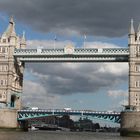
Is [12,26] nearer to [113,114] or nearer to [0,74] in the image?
[0,74]

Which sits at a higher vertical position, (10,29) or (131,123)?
(10,29)

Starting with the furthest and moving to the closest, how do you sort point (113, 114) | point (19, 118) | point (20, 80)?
point (20, 80) < point (19, 118) < point (113, 114)

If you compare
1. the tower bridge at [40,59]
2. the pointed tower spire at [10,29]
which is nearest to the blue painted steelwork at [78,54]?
the tower bridge at [40,59]

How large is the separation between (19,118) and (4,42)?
73.4 ft

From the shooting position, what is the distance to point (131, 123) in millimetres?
104250

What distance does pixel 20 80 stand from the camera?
431ft

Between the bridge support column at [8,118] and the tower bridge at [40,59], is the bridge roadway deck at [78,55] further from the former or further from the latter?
the bridge support column at [8,118]

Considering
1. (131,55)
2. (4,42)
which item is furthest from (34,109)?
(131,55)

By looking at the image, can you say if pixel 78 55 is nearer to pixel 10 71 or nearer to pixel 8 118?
pixel 10 71

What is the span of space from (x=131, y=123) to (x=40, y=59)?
31718 millimetres

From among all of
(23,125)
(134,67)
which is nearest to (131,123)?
(134,67)

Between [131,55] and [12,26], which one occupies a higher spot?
[12,26]

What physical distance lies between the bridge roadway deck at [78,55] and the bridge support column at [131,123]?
1805 centimetres

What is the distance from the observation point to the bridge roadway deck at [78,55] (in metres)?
117
